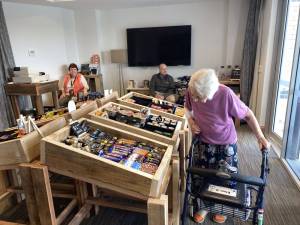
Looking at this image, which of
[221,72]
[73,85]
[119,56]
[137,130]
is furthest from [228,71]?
[137,130]

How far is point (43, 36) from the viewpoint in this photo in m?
4.99

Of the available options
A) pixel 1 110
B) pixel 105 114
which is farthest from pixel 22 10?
pixel 105 114

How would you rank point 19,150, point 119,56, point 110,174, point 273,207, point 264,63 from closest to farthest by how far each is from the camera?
point 110,174, point 19,150, point 273,207, point 264,63, point 119,56

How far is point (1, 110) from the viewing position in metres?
3.90

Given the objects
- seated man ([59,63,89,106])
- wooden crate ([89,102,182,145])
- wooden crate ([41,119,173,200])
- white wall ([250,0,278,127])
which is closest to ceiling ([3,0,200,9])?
seated man ([59,63,89,106])

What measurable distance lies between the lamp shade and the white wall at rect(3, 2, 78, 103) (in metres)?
1.05

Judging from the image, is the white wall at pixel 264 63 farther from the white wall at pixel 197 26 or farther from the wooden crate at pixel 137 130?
the wooden crate at pixel 137 130

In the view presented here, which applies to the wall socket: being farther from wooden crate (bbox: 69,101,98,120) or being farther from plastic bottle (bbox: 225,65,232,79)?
plastic bottle (bbox: 225,65,232,79)

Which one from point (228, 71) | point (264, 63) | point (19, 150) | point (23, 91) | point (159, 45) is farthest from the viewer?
point (159, 45)

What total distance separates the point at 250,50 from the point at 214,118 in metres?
3.21

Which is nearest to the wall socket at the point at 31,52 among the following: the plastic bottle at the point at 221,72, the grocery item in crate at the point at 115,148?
the grocery item in crate at the point at 115,148

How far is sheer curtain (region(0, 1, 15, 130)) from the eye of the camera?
12.9 ft

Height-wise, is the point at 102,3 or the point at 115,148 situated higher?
the point at 102,3

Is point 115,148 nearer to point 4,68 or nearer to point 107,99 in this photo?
point 107,99
